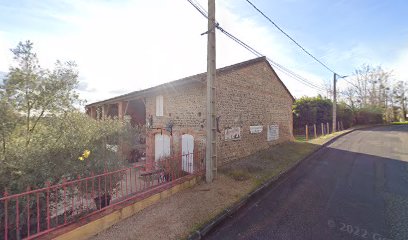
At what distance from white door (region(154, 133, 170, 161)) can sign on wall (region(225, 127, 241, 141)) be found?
3.28 m

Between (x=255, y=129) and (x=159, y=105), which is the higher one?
(x=159, y=105)

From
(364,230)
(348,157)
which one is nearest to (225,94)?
(364,230)

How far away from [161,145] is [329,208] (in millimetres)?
7927

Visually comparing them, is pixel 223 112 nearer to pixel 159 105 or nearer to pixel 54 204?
pixel 159 105

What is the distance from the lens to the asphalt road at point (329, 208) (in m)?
3.98

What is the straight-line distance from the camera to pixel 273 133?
40.5ft

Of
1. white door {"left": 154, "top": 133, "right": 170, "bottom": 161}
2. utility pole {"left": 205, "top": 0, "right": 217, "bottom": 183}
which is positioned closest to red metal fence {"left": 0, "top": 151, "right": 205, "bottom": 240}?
utility pole {"left": 205, "top": 0, "right": 217, "bottom": 183}

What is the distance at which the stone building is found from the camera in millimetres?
8289

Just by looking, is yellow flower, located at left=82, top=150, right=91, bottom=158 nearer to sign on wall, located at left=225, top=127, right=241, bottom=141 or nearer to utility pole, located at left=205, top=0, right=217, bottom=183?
utility pole, located at left=205, top=0, right=217, bottom=183

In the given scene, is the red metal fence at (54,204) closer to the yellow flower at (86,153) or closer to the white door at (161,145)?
the yellow flower at (86,153)

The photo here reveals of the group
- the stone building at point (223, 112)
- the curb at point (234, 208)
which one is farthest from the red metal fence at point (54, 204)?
the stone building at point (223, 112)

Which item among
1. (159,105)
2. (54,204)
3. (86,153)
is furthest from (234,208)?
(159,105)

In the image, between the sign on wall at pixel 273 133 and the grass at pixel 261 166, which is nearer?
the grass at pixel 261 166

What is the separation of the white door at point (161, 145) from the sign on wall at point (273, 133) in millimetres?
6355
